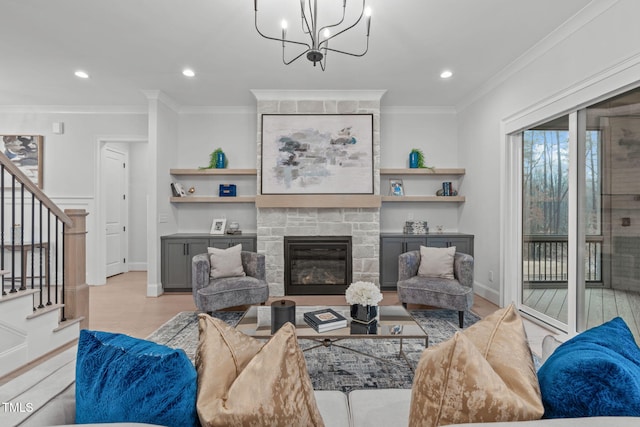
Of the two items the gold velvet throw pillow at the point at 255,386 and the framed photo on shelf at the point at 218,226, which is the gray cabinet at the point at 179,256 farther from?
the gold velvet throw pillow at the point at 255,386

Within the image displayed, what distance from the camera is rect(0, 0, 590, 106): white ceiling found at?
8.84 feet

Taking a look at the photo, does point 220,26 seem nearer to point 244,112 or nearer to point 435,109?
point 244,112

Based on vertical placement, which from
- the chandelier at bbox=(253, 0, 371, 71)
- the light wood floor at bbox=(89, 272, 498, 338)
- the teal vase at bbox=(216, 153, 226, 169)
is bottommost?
the light wood floor at bbox=(89, 272, 498, 338)

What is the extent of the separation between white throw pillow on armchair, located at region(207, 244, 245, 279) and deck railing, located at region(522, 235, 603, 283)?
328cm

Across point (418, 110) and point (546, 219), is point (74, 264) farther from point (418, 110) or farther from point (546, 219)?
point (418, 110)

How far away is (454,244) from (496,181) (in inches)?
43.2

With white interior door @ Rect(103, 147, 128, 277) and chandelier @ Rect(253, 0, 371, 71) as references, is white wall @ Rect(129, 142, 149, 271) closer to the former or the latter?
white interior door @ Rect(103, 147, 128, 277)

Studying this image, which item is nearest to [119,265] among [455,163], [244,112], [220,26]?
[244,112]

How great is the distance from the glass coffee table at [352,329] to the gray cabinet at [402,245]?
2109 mm

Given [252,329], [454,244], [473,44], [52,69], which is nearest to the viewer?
[252,329]

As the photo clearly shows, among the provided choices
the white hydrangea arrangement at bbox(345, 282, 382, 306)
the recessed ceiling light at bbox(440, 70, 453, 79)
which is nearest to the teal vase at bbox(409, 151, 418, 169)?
the recessed ceiling light at bbox(440, 70, 453, 79)

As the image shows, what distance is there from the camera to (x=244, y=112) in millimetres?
5250

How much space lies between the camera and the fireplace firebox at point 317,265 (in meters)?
4.64

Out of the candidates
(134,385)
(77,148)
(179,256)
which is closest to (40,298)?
(179,256)
